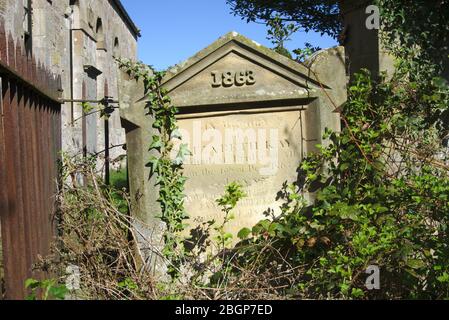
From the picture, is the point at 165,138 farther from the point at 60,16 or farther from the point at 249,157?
the point at 60,16

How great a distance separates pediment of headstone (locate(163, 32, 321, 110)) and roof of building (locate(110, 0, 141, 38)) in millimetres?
13652

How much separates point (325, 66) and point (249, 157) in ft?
3.03

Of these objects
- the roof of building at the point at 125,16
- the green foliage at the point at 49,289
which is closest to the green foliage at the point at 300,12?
the roof of building at the point at 125,16

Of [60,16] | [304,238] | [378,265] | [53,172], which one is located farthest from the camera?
[60,16]

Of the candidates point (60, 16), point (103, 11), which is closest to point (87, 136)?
point (60, 16)

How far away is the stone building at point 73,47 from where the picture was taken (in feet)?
25.9

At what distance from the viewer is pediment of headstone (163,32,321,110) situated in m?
4.17

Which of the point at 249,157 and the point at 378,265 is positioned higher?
the point at 249,157

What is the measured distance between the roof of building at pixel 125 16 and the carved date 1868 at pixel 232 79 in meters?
13.7

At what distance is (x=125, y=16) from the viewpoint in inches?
778

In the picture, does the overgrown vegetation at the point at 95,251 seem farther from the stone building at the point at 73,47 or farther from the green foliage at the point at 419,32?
the green foliage at the point at 419,32

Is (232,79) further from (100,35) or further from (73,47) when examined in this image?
(100,35)

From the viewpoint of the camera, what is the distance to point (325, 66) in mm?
4160

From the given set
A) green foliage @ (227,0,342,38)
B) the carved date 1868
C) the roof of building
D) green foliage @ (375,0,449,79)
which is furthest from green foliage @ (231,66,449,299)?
the roof of building
